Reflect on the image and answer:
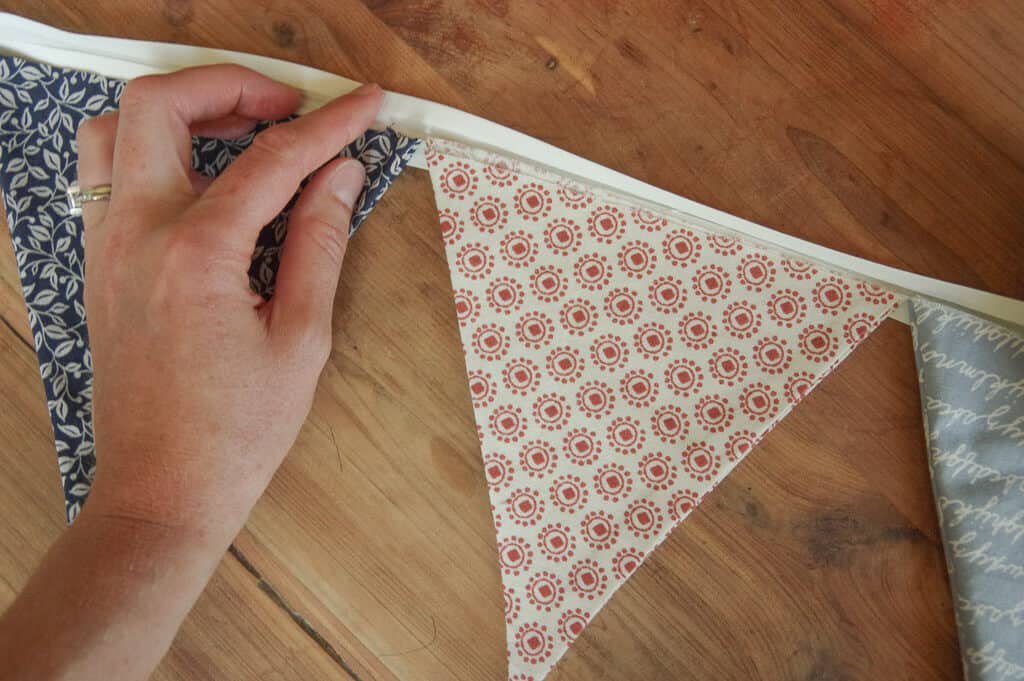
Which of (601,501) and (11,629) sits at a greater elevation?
(601,501)

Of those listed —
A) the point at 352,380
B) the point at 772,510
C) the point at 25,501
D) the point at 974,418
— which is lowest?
the point at 25,501

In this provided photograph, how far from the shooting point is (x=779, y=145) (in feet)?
3.83

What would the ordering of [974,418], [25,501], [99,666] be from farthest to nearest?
[25,501]
[974,418]
[99,666]

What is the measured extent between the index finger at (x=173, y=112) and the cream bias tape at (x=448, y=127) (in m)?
0.07

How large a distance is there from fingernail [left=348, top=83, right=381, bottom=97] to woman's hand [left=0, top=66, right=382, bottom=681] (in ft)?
0.28

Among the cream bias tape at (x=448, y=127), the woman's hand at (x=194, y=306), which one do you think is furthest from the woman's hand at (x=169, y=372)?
the cream bias tape at (x=448, y=127)

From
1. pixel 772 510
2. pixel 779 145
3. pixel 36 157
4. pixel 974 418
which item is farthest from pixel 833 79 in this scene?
pixel 36 157

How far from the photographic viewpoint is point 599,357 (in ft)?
3.71

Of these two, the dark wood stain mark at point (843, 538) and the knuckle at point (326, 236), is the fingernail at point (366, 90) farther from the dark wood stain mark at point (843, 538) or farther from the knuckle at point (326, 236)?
the dark wood stain mark at point (843, 538)

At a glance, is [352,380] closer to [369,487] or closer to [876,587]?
[369,487]

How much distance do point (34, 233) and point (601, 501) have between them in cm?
96

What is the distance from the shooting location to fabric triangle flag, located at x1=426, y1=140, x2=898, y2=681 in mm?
1107

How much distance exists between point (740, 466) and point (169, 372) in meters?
0.81

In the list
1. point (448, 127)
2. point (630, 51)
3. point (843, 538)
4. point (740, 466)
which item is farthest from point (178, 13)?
point (843, 538)
